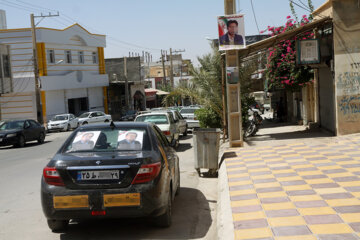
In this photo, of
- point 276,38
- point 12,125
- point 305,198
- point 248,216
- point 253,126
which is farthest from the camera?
point 12,125

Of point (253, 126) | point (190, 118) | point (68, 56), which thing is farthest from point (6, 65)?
point (253, 126)

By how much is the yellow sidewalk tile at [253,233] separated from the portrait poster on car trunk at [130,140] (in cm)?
192

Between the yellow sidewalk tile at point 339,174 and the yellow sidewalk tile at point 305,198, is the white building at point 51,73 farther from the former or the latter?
the yellow sidewalk tile at point 305,198

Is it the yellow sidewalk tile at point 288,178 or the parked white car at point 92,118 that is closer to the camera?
the yellow sidewalk tile at point 288,178

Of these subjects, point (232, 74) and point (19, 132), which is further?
point (19, 132)

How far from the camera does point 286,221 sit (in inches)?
236

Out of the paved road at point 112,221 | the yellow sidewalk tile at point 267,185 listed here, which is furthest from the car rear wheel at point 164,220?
the yellow sidewalk tile at point 267,185

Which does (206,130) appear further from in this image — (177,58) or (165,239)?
(177,58)

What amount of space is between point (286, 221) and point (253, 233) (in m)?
0.60

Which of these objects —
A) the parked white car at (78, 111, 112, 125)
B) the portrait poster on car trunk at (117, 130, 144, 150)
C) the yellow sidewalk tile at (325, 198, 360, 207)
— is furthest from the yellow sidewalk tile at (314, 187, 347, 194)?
the parked white car at (78, 111, 112, 125)

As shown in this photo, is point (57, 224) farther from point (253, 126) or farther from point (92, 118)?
point (92, 118)

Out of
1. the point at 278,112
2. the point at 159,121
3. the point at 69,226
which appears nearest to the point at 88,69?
the point at 278,112

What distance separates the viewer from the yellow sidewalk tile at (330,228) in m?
5.40

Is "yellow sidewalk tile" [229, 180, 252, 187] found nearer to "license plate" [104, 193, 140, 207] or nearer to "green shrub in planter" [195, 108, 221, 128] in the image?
"license plate" [104, 193, 140, 207]
